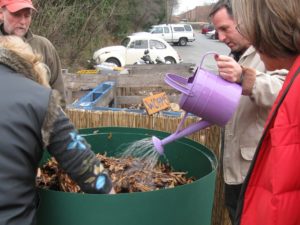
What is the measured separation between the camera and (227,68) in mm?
1750

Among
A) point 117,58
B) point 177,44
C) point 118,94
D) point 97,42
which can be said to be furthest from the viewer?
point 177,44

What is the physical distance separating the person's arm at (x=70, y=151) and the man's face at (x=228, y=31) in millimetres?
1164

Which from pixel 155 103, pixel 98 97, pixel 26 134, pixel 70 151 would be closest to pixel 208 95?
pixel 70 151

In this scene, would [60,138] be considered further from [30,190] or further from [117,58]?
[117,58]

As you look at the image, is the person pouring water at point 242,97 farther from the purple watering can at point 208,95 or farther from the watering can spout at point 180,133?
the watering can spout at point 180,133

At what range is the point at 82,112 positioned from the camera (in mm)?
3014

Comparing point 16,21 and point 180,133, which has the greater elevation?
point 16,21

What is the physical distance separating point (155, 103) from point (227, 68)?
114cm

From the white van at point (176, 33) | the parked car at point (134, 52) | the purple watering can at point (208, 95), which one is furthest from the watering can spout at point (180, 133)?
the white van at point (176, 33)

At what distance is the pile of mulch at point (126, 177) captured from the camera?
5.95ft

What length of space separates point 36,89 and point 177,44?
1240 inches

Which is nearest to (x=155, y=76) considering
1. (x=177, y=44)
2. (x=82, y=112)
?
(x=82, y=112)

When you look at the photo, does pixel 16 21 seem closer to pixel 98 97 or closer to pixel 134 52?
pixel 98 97

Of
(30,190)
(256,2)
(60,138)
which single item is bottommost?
(30,190)
